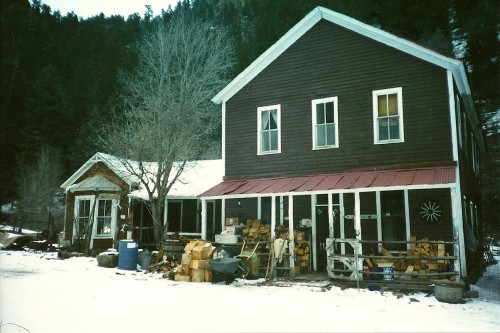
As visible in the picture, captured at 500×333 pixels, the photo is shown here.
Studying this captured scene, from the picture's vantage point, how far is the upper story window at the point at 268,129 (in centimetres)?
1518

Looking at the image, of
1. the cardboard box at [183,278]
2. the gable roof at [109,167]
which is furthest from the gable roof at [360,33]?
the gable roof at [109,167]

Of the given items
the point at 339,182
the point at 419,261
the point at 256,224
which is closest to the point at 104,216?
the point at 256,224

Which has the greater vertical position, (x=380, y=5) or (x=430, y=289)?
(x=380, y=5)

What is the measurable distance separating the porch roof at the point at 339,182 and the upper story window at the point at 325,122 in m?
1.23

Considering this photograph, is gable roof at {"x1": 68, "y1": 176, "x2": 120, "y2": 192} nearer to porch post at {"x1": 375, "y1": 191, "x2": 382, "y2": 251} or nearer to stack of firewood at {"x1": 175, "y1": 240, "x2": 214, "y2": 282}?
stack of firewood at {"x1": 175, "y1": 240, "x2": 214, "y2": 282}

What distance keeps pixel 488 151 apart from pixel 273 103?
726 inches

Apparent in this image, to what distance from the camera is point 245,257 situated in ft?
39.8

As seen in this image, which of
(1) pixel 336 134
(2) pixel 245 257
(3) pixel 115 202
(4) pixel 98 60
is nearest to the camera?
(2) pixel 245 257

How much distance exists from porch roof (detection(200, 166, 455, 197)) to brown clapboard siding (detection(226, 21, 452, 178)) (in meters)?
0.45

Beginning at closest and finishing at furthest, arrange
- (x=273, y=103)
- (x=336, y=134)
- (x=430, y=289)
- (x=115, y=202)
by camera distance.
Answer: (x=430, y=289)
(x=336, y=134)
(x=273, y=103)
(x=115, y=202)

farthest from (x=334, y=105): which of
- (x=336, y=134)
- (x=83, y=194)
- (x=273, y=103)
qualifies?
(x=83, y=194)

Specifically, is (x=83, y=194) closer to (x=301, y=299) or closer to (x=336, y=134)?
(x=336, y=134)

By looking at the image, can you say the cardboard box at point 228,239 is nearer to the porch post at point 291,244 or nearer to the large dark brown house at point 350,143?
the large dark brown house at point 350,143

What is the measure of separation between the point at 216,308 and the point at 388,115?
8606 mm
